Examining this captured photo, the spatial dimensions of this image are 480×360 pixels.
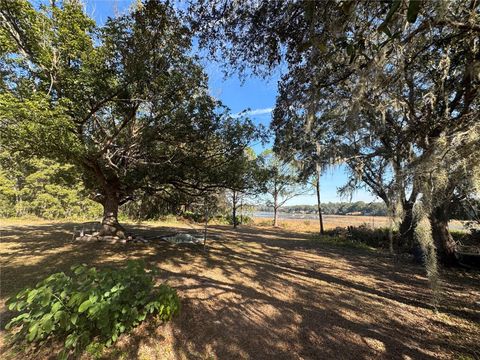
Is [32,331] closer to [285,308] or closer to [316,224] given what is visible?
[285,308]

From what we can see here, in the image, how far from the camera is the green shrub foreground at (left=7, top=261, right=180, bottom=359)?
2.45 meters

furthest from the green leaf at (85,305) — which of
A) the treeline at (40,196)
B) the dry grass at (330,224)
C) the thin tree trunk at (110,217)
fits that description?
the treeline at (40,196)

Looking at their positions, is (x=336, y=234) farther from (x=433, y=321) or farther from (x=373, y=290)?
(x=433, y=321)

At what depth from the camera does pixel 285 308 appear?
12.8 ft

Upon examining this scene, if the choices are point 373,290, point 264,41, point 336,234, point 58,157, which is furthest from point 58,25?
point 336,234

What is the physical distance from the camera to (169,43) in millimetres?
5527

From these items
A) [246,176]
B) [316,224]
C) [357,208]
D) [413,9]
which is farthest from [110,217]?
[316,224]

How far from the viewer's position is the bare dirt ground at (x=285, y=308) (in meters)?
2.88

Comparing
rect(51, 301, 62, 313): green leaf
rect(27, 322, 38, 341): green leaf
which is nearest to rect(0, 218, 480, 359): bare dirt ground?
rect(27, 322, 38, 341): green leaf

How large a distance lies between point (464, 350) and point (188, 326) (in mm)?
3447

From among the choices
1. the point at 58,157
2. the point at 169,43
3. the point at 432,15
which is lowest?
the point at 58,157

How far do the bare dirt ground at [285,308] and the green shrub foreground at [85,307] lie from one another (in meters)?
0.20

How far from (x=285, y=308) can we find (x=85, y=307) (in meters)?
2.86

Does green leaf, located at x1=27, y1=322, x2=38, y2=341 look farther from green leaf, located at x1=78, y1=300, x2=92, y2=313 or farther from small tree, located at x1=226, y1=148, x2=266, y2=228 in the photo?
small tree, located at x1=226, y1=148, x2=266, y2=228
